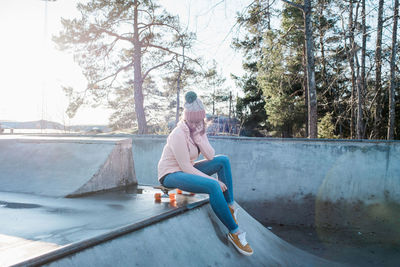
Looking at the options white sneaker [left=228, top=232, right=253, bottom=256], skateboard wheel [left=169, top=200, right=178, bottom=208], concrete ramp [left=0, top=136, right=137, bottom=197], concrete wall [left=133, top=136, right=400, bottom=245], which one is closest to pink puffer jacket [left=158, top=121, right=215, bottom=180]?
skateboard wheel [left=169, top=200, right=178, bottom=208]

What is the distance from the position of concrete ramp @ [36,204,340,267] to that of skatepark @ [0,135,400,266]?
1cm

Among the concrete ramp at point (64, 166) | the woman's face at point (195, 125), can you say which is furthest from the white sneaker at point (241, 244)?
the concrete ramp at point (64, 166)

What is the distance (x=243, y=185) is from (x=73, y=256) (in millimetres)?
4231

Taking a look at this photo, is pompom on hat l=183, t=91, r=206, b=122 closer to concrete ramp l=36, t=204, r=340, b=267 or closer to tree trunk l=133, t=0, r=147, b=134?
concrete ramp l=36, t=204, r=340, b=267

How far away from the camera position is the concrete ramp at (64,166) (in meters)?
3.99

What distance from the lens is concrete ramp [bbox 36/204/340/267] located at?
6.93 ft

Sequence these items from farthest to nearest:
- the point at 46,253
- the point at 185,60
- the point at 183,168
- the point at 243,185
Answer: the point at 185,60
the point at 243,185
the point at 183,168
the point at 46,253

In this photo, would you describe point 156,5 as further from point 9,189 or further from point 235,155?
point 9,189

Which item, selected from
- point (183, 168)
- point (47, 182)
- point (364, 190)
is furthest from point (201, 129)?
point (364, 190)

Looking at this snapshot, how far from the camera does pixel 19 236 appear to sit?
2.27 meters

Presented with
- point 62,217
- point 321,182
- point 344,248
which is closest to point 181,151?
point 62,217

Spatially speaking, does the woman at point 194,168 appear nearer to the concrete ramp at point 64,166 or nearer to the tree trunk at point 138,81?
the concrete ramp at point 64,166

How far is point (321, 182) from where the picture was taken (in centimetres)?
527

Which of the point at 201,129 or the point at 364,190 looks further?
the point at 364,190
